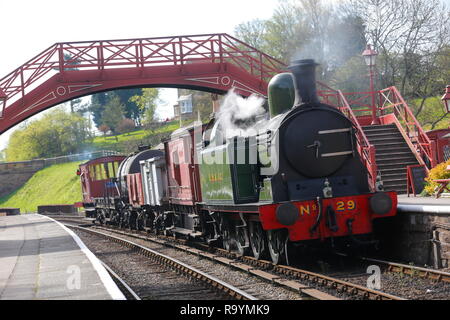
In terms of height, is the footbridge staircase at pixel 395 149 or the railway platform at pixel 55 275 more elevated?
the footbridge staircase at pixel 395 149

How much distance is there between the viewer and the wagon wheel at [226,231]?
14626 millimetres

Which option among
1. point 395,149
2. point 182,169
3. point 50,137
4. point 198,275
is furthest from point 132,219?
point 50,137

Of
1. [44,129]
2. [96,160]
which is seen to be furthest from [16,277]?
[44,129]

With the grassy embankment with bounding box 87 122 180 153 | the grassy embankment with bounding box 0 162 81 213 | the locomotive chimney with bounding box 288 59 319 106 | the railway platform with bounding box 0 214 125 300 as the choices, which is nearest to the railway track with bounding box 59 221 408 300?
the railway platform with bounding box 0 214 125 300

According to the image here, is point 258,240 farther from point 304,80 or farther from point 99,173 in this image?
point 99,173

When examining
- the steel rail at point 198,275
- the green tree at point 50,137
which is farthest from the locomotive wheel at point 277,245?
the green tree at point 50,137

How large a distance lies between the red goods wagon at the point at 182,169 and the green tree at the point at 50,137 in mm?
76052

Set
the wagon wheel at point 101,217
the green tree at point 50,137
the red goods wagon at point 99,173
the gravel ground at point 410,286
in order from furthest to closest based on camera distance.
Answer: the green tree at point 50,137
the red goods wagon at point 99,173
the wagon wheel at point 101,217
the gravel ground at point 410,286

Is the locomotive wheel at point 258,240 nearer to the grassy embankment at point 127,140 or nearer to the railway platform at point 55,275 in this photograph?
the railway platform at point 55,275

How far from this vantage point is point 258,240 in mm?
13070

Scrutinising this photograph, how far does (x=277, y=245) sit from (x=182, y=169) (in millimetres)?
5953

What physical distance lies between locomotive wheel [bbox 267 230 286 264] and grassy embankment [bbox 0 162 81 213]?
56.3 meters
